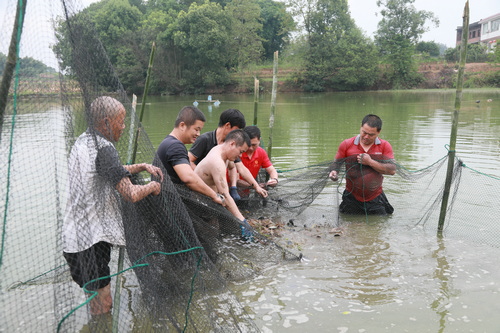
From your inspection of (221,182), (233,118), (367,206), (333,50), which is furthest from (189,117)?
(333,50)

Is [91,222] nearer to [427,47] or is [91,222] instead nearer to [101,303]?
[101,303]

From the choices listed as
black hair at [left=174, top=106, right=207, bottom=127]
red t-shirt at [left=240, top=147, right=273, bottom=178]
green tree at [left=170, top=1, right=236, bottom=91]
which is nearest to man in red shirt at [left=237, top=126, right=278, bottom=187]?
red t-shirt at [left=240, top=147, right=273, bottom=178]

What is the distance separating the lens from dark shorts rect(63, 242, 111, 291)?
9.39 ft

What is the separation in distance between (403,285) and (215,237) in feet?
6.21

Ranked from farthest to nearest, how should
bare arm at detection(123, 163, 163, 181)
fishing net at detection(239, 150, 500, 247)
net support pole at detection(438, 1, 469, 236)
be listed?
1. fishing net at detection(239, 150, 500, 247)
2. net support pole at detection(438, 1, 469, 236)
3. bare arm at detection(123, 163, 163, 181)

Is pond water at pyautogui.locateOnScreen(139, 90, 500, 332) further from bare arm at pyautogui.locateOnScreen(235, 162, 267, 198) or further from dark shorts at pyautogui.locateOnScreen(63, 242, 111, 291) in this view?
dark shorts at pyautogui.locateOnScreen(63, 242, 111, 291)

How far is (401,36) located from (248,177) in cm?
4604

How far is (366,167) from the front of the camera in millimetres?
5824

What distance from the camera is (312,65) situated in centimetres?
4612

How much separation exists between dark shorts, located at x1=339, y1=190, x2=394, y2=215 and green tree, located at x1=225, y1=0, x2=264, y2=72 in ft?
133

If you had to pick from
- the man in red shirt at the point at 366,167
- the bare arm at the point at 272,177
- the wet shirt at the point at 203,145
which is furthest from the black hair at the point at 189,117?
the man in red shirt at the point at 366,167

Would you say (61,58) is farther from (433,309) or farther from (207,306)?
(433,309)

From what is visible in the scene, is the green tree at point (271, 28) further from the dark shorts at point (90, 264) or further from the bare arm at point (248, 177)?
the dark shorts at point (90, 264)

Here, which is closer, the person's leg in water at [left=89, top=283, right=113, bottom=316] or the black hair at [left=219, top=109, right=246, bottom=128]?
the person's leg in water at [left=89, top=283, right=113, bottom=316]
